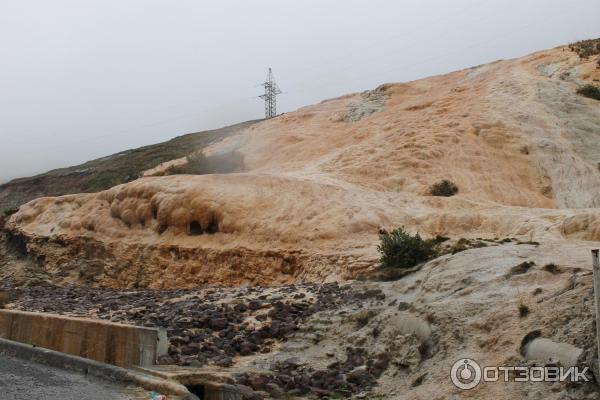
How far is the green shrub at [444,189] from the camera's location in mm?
21625

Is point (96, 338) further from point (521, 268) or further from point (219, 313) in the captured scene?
point (521, 268)

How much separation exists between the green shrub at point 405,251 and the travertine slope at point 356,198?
1.19 m

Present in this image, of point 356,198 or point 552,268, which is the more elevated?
point 356,198

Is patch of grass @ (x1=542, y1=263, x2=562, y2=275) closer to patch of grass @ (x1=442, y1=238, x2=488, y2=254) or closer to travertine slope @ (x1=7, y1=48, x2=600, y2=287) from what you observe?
patch of grass @ (x1=442, y1=238, x2=488, y2=254)

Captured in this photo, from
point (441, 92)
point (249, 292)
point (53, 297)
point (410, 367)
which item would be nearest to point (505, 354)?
point (410, 367)

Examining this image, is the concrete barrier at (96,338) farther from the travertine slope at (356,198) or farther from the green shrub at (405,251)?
the travertine slope at (356,198)

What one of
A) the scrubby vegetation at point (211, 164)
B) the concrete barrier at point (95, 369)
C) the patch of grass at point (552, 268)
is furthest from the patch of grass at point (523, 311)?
the scrubby vegetation at point (211, 164)

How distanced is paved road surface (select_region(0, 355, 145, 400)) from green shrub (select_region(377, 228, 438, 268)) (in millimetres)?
7454

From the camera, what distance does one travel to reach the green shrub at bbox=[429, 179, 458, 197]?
21.6m

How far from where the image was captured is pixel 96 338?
899 cm

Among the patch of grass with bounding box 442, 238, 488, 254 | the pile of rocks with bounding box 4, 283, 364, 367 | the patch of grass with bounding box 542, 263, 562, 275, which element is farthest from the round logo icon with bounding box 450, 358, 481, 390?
the patch of grass with bounding box 442, 238, 488, 254

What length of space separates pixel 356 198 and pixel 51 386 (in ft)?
44.2

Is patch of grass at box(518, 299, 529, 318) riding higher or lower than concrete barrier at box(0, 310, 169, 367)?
higher

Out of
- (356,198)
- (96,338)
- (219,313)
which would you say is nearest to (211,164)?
(356,198)
